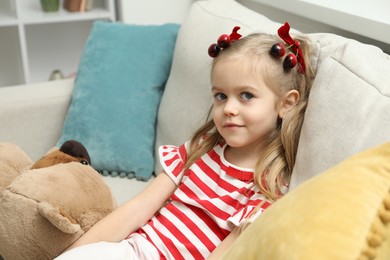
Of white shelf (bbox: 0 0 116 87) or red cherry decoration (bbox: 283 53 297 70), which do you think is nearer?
red cherry decoration (bbox: 283 53 297 70)

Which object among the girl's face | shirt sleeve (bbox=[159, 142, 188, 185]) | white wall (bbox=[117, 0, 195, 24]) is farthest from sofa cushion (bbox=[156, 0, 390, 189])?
white wall (bbox=[117, 0, 195, 24])

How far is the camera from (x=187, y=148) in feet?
4.57

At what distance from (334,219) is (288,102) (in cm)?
66

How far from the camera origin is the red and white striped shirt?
3.94 ft

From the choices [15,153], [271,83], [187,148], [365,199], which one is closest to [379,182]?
[365,199]

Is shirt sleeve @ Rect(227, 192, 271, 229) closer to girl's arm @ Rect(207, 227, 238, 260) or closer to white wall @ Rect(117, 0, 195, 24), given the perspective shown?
girl's arm @ Rect(207, 227, 238, 260)

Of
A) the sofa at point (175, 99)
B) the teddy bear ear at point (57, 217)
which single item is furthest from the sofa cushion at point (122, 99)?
the teddy bear ear at point (57, 217)

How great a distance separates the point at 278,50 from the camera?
1.17m

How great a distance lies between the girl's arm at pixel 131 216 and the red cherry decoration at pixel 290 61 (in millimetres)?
400

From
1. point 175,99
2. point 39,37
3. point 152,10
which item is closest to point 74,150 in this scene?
point 175,99

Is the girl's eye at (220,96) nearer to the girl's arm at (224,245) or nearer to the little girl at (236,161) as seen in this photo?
the little girl at (236,161)

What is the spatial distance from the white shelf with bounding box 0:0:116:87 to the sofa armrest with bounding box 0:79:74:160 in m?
0.72

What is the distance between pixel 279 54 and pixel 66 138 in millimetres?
883

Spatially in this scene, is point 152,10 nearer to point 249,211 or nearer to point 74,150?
point 74,150
